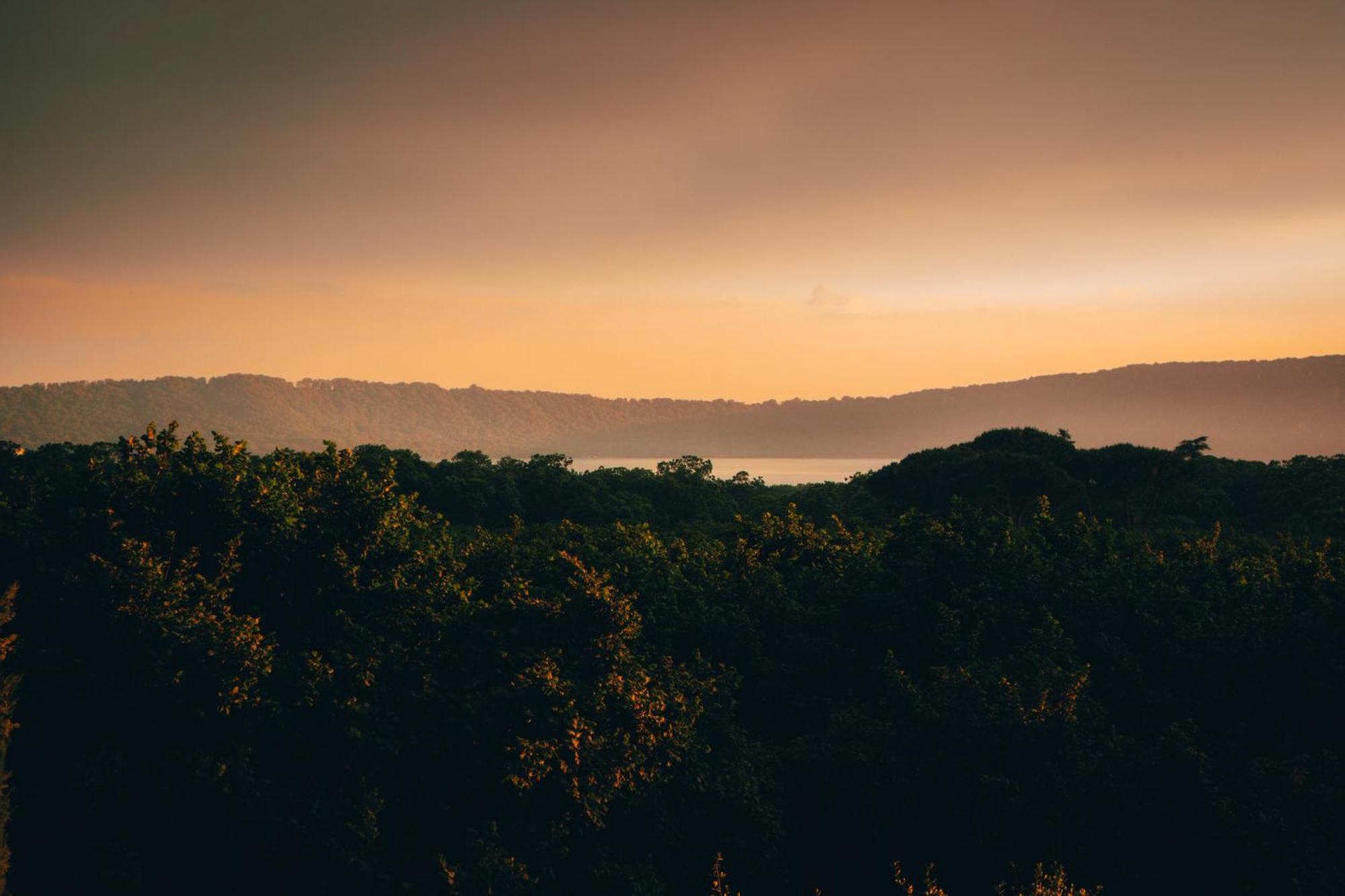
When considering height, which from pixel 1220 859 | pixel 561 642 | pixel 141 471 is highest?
pixel 141 471

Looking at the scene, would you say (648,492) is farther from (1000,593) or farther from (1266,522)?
(1000,593)

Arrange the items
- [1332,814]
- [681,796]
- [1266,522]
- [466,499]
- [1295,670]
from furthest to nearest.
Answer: [466,499] < [1266,522] < [1295,670] < [681,796] < [1332,814]

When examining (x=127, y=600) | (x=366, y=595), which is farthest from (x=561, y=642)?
(x=127, y=600)

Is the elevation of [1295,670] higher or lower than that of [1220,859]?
higher

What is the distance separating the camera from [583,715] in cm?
1664

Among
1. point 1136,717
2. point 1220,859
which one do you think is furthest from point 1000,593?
point 1220,859

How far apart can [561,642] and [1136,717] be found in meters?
13.7

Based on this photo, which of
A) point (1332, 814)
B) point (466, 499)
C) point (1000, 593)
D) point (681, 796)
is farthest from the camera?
point (466, 499)

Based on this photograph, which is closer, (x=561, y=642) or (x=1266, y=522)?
(x=561, y=642)

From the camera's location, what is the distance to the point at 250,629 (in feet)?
53.6

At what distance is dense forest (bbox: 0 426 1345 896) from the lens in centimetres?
1524

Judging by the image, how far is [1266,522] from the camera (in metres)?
58.8

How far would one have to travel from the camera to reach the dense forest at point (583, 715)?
15242mm

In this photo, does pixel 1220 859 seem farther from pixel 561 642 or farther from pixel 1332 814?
pixel 561 642
